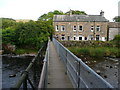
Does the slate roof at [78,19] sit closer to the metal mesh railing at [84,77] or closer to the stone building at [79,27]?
the stone building at [79,27]

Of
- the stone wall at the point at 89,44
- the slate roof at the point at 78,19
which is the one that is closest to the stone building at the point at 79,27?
the slate roof at the point at 78,19

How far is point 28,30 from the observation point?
101ft

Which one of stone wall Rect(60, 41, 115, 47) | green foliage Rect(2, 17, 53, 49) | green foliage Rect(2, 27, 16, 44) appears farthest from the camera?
green foliage Rect(2, 27, 16, 44)

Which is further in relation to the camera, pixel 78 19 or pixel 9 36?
pixel 78 19

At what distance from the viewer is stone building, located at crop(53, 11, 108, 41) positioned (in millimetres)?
33469

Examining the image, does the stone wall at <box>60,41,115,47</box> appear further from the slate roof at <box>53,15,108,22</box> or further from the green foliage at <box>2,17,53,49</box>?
the slate roof at <box>53,15,108,22</box>

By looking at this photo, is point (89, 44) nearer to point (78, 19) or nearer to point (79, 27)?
point (79, 27)

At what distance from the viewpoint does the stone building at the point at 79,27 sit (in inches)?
1318

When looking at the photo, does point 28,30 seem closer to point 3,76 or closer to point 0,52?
point 0,52

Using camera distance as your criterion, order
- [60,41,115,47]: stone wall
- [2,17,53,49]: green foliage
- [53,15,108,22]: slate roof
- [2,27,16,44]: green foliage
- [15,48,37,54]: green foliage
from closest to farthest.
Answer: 1. [60,41,115,47]: stone wall
2. [2,17,53,49]: green foliage
3. [15,48,37,54]: green foliage
4. [2,27,16,44]: green foliage
5. [53,15,108,22]: slate roof

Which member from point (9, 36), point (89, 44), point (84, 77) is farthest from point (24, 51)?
point (84, 77)

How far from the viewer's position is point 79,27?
3406cm

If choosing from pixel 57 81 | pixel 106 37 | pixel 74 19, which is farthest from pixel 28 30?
pixel 57 81

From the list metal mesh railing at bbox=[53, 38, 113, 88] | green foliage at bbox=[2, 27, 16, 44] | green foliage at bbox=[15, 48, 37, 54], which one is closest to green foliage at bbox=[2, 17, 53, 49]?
green foliage at bbox=[15, 48, 37, 54]
